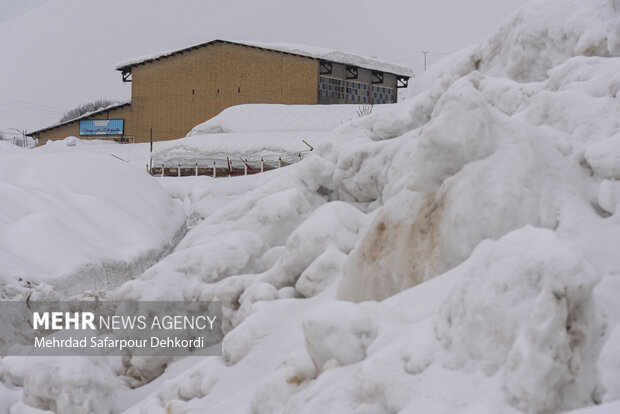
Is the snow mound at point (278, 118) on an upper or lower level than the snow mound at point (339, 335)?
upper

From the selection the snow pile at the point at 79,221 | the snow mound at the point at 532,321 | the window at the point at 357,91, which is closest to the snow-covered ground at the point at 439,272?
the snow mound at the point at 532,321

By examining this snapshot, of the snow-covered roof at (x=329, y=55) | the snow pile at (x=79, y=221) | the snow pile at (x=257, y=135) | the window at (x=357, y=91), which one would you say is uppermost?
the snow-covered roof at (x=329, y=55)

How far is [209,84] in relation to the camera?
33.1 meters

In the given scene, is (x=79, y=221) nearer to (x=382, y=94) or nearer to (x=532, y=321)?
(x=532, y=321)

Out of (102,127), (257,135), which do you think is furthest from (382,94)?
(102,127)

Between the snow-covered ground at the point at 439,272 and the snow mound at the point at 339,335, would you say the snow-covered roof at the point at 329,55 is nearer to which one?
the snow-covered ground at the point at 439,272

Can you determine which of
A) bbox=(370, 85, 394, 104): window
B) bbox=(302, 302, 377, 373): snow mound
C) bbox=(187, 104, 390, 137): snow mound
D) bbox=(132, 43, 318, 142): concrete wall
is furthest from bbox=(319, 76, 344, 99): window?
bbox=(302, 302, 377, 373): snow mound

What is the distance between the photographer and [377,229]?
5.39 metres

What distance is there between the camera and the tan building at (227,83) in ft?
101

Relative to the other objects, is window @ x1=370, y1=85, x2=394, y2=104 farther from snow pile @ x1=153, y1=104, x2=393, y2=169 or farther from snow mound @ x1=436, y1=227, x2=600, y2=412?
snow mound @ x1=436, y1=227, x2=600, y2=412

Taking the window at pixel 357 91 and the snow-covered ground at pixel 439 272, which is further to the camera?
the window at pixel 357 91

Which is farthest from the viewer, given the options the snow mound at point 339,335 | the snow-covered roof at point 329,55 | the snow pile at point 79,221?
the snow-covered roof at point 329,55

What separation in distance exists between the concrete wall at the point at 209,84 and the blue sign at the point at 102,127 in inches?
46.6

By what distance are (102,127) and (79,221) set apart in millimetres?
25371
